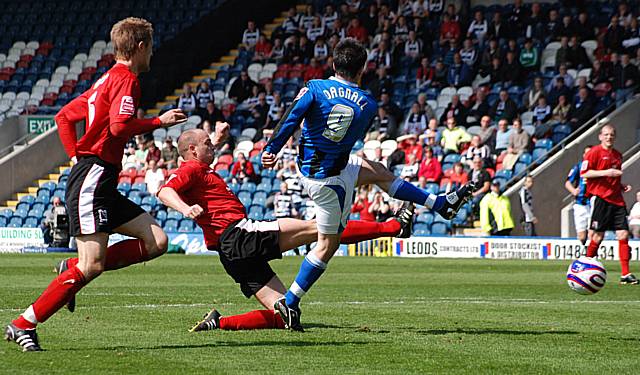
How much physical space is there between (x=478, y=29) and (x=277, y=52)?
6.93 m

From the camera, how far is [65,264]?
28.0 ft

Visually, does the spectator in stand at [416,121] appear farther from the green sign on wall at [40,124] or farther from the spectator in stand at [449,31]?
the green sign on wall at [40,124]

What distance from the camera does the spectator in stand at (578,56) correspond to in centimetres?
2830

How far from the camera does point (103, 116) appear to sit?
7871 mm

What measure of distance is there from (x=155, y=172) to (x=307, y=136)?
2240 centimetres

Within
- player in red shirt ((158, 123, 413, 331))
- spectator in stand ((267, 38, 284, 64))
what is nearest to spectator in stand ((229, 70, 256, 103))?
spectator in stand ((267, 38, 284, 64))

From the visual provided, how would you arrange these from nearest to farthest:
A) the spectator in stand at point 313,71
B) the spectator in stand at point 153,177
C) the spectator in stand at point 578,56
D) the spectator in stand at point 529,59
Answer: the spectator in stand at point 578,56 → the spectator in stand at point 529,59 → the spectator in stand at point 153,177 → the spectator in stand at point 313,71

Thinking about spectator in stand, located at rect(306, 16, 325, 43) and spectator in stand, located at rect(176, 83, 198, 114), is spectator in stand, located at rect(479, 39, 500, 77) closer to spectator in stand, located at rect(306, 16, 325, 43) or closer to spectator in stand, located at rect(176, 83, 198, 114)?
spectator in stand, located at rect(306, 16, 325, 43)

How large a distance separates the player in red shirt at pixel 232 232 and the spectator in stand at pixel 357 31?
23.3 meters

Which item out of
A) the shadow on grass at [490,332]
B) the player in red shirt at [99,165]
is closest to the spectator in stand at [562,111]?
the shadow on grass at [490,332]

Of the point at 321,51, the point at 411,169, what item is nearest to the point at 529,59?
the point at 411,169

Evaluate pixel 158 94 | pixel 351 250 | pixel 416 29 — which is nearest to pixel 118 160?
pixel 351 250

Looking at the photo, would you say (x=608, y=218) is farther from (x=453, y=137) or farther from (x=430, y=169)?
(x=453, y=137)

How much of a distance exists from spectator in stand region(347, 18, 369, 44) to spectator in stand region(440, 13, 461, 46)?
237 centimetres
